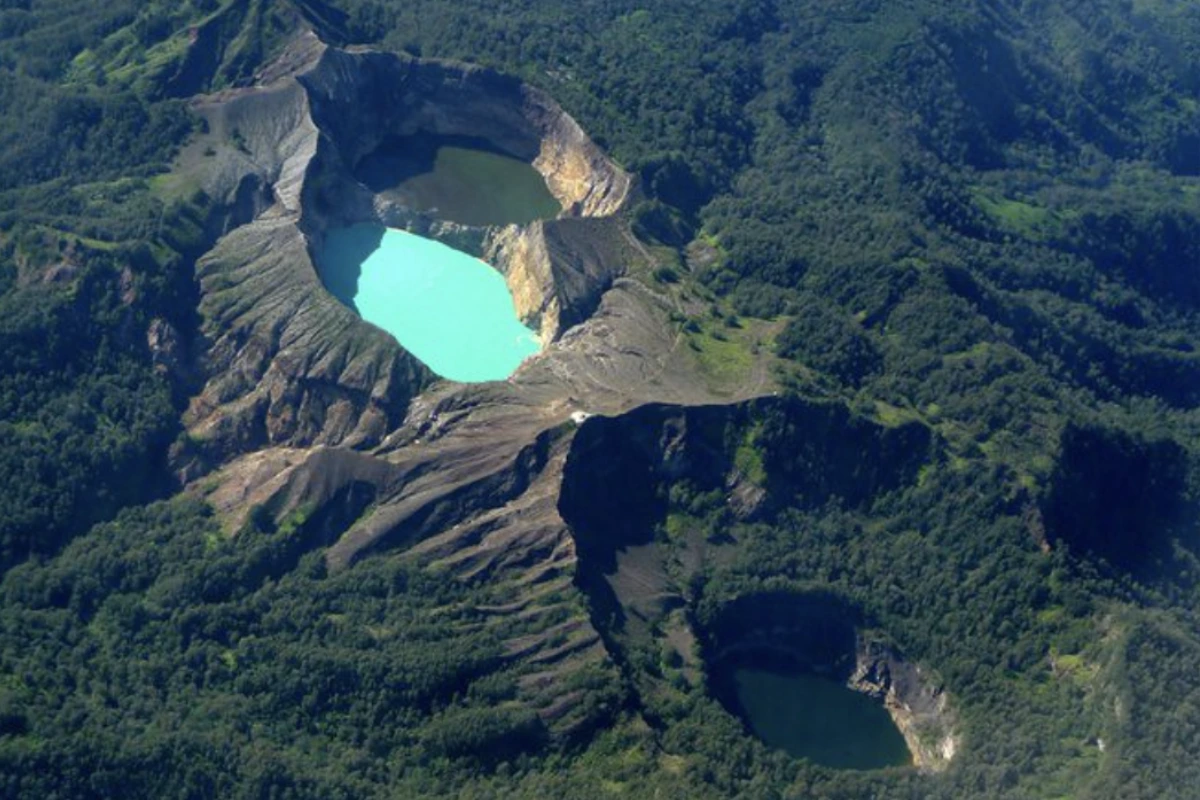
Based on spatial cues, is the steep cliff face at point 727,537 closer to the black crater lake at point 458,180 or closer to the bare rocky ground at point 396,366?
Result: the bare rocky ground at point 396,366

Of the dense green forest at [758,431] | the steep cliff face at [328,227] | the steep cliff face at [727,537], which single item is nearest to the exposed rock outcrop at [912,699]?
the steep cliff face at [727,537]

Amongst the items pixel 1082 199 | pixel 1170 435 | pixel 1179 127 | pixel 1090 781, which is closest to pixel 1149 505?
pixel 1170 435

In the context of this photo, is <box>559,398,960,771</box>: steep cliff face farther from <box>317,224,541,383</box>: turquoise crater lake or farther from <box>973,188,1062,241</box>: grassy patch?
<box>973,188,1062,241</box>: grassy patch

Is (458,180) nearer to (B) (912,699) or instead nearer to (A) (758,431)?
(A) (758,431)

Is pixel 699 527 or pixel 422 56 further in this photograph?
pixel 422 56

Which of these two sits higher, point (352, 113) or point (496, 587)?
point (352, 113)

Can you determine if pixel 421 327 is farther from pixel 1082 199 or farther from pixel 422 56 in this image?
pixel 1082 199

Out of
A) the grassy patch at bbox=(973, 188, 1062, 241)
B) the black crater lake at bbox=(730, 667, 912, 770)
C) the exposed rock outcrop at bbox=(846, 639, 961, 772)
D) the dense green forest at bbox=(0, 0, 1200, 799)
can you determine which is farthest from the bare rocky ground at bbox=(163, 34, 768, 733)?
the grassy patch at bbox=(973, 188, 1062, 241)
